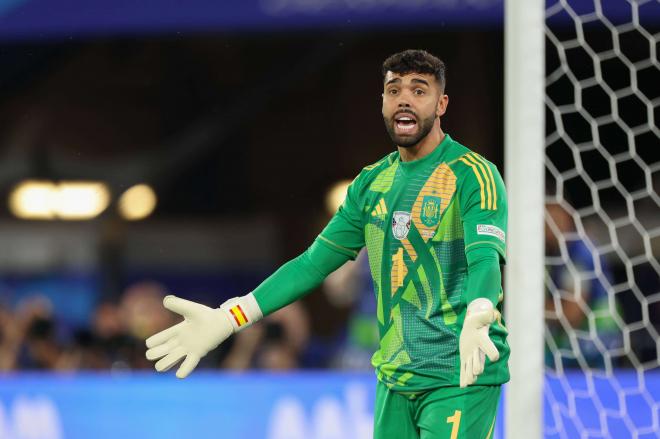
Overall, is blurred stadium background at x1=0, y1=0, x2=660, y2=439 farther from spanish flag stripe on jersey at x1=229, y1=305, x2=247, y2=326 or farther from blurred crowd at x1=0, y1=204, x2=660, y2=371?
spanish flag stripe on jersey at x1=229, y1=305, x2=247, y2=326

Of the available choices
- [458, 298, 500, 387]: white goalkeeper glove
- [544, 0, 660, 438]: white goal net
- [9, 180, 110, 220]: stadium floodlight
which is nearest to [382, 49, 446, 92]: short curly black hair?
[458, 298, 500, 387]: white goalkeeper glove

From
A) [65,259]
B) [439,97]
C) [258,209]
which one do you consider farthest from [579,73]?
[439,97]

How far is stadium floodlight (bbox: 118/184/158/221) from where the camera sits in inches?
290

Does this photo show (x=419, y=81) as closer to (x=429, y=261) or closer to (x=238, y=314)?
(x=429, y=261)

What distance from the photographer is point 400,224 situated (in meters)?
2.60

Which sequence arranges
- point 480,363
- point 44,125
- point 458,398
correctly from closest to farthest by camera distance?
point 480,363, point 458,398, point 44,125

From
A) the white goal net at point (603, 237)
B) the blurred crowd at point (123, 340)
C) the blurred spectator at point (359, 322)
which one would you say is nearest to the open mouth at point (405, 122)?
the white goal net at point (603, 237)

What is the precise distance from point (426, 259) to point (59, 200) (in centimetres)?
517

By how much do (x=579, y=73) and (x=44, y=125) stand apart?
11.4 ft

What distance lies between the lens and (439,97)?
2.62 m

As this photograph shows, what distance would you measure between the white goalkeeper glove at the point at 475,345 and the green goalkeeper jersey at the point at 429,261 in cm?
24

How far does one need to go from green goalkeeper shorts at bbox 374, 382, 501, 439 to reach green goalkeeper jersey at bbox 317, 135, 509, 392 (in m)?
0.03

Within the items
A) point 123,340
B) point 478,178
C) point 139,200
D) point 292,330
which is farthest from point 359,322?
point 478,178

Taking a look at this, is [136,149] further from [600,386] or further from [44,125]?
[600,386]
